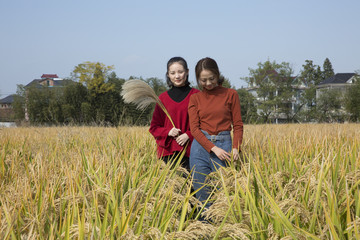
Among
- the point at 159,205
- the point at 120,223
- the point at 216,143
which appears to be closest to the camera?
the point at 120,223

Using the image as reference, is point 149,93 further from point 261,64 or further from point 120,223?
point 261,64

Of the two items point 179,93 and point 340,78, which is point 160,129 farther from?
point 340,78

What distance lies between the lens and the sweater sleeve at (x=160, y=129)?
3.29 meters

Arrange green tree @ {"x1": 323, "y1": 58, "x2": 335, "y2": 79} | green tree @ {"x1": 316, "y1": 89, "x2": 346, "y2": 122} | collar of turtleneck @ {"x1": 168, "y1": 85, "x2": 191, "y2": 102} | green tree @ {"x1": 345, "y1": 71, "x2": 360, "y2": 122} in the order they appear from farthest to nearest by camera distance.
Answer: green tree @ {"x1": 323, "y1": 58, "x2": 335, "y2": 79} → green tree @ {"x1": 316, "y1": 89, "x2": 346, "y2": 122} → green tree @ {"x1": 345, "y1": 71, "x2": 360, "y2": 122} → collar of turtleneck @ {"x1": 168, "y1": 85, "x2": 191, "y2": 102}

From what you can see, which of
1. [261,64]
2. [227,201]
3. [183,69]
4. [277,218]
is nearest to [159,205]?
[227,201]

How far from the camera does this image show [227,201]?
2.08m

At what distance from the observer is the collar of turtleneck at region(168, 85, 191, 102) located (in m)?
3.41

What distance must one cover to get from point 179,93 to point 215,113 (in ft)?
2.04

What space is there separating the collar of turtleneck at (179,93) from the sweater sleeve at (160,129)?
226 mm

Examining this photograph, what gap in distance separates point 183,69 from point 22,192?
1.88 meters

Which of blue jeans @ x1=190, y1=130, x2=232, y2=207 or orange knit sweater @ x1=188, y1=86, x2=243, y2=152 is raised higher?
orange knit sweater @ x1=188, y1=86, x2=243, y2=152

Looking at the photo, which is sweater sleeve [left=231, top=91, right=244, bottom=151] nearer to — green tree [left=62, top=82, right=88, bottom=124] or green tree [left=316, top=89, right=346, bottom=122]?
green tree [left=62, top=82, right=88, bottom=124]

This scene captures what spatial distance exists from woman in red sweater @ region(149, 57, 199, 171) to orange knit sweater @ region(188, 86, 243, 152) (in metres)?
0.27

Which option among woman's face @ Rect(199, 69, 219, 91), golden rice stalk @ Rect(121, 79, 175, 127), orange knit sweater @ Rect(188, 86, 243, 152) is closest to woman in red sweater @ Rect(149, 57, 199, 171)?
golden rice stalk @ Rect(121, 79, 175, 127)
